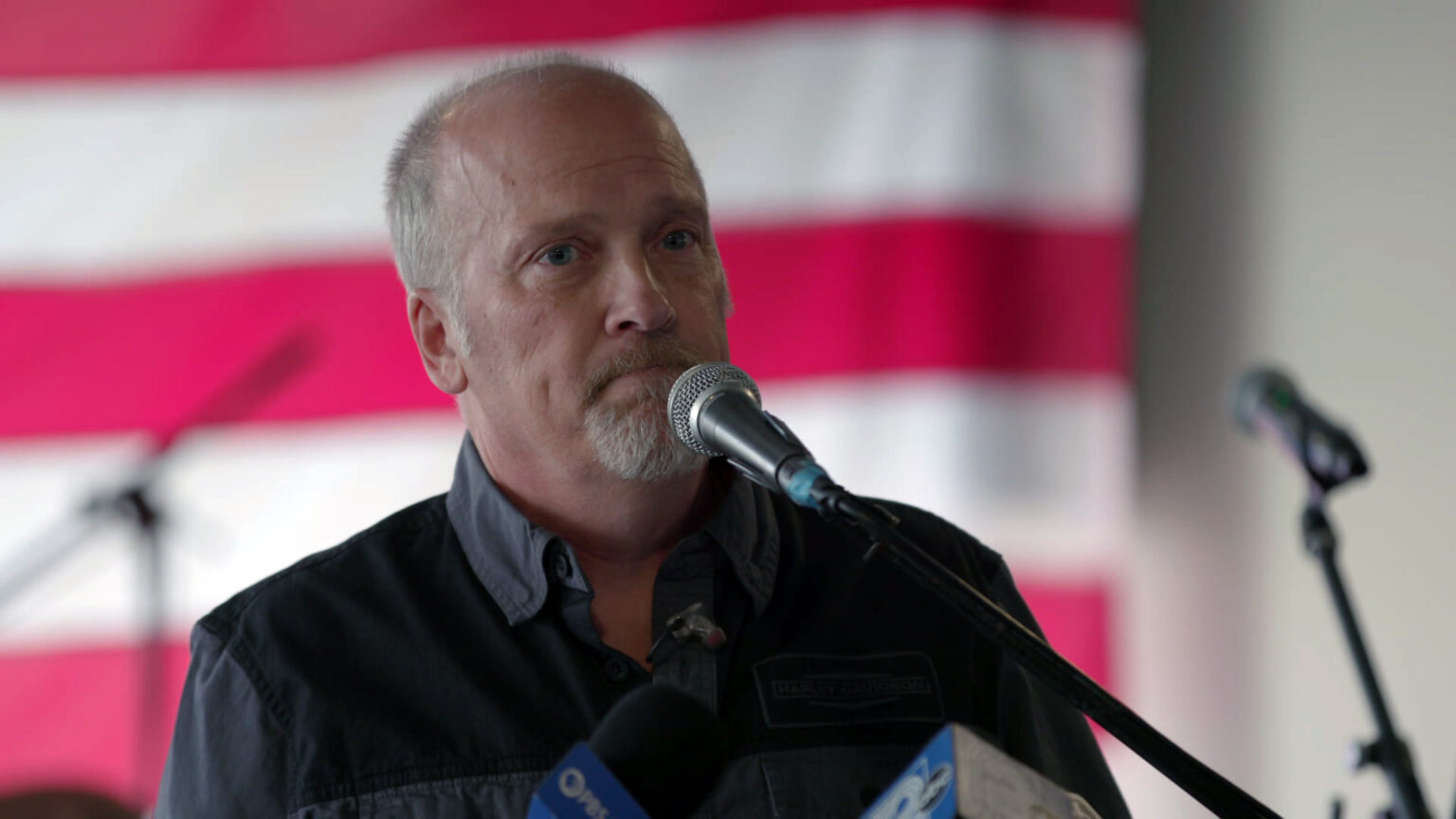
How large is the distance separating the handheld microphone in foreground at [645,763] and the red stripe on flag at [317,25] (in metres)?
1.89

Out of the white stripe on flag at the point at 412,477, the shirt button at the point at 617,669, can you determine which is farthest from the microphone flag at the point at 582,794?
the white stripe on flag at the point at 412,477

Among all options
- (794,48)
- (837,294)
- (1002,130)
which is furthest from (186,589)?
(1002,130)

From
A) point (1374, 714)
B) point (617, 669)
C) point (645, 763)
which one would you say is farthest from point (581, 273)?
point (1374, 714)

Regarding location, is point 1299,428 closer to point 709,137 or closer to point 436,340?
point 436,340

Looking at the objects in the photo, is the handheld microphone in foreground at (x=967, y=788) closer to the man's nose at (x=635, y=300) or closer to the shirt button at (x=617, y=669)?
the shirt button at (x=617, y=669)

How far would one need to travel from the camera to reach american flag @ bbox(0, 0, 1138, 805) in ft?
8.61

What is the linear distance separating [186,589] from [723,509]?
146cm

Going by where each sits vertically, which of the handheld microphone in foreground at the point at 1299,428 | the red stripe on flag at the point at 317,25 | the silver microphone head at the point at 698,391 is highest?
the red stripe on flag at the point at 317,25

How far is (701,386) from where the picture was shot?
4.01 ft

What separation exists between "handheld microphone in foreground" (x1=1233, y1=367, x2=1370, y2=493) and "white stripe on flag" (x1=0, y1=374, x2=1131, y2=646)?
4.77 ft

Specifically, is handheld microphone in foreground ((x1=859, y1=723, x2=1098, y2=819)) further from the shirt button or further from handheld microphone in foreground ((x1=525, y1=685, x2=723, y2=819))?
the shirt button

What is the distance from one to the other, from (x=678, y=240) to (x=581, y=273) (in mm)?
126

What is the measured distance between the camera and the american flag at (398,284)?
262cm

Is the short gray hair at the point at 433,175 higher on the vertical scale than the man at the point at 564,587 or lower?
higher
